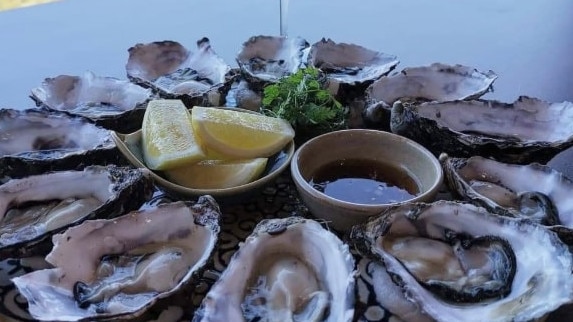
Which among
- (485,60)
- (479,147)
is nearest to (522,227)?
(479,147)

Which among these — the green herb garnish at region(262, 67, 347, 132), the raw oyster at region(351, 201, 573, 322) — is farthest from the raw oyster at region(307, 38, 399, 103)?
the raw oyster at region(351, 201, 573, 322)

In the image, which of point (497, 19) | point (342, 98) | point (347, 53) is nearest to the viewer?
point (342, 98)

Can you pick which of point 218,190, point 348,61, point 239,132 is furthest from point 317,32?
point 218,190

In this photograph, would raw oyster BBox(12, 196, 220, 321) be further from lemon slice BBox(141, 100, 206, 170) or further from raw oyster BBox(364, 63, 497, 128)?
raw oyster BBox(364, 63, 497, 128)

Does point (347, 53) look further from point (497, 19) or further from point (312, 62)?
point (497, 19)

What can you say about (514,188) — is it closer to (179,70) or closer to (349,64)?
(349,64)

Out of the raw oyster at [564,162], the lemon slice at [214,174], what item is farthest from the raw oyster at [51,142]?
the raw oyster at [564,162]
